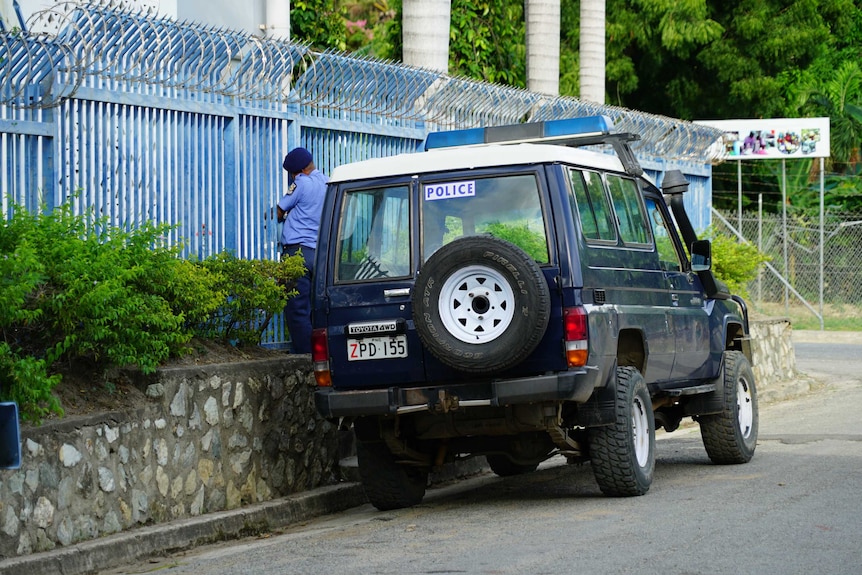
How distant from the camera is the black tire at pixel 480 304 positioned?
8086 mm

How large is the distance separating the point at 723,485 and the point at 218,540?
3519 mm

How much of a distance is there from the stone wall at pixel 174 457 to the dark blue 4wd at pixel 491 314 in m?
0.74

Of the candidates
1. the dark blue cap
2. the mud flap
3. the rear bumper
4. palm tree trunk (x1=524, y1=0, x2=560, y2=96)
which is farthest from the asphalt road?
palm tree trunk (x1=524, y1=0, x2=560, y2=96)

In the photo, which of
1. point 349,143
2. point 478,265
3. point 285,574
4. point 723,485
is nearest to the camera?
point 285,574

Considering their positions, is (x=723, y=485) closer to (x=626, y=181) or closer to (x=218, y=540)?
(x=626, y=181)

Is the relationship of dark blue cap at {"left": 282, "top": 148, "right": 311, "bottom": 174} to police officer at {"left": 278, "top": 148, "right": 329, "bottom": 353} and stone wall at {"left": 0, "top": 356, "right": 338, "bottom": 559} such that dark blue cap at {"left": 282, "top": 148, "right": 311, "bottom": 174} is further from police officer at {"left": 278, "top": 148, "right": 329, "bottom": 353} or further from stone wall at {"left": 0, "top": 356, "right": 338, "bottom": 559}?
stone wall at {"left": 0, "top": 356, "right": 338, "bottom": 559}

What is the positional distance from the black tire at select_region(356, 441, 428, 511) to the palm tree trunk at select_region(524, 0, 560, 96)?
1164cm

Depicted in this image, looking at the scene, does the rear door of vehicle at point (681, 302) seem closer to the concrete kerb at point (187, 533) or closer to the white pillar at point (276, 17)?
the concrete kerb at point (187, 533)

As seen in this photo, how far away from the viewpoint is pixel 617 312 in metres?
8.80

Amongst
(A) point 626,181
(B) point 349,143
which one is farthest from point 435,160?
(B) point 349,143

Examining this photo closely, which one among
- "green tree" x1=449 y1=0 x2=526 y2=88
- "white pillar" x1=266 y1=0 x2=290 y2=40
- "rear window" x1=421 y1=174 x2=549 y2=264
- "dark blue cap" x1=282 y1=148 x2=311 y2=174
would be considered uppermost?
"green tree" x1=449 y1=0 x2=526 y2=88

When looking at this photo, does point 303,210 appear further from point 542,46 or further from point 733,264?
point 542,46

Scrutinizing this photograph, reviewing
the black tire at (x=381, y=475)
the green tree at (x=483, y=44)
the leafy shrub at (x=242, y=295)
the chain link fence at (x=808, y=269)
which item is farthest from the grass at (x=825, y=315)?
the black tire at (x=381, y=475)

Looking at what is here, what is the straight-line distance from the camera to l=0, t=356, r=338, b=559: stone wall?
7.45 m
